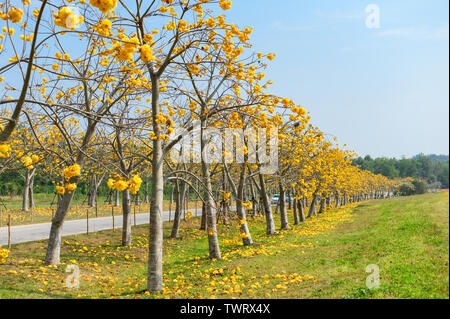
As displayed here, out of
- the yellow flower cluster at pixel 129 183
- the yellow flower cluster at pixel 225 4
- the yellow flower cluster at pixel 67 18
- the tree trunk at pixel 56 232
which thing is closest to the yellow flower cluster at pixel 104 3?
the yellow flower cluster at pixel 67 18

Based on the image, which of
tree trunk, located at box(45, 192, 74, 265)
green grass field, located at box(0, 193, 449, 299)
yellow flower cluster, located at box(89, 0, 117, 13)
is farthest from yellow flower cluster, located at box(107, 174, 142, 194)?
tree trunk, located at box(45, 192, 74, 265)

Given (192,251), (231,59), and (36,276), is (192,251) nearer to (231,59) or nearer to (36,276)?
(36,276)

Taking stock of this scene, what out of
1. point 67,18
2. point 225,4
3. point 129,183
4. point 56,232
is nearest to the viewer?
point 67,18

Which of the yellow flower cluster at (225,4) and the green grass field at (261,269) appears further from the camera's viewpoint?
the green grass field at (261,269)

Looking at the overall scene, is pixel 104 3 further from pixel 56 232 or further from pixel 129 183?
pixel 56 232

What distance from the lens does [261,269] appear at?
30.8ft

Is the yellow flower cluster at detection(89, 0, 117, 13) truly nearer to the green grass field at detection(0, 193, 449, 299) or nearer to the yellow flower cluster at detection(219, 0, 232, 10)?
the yellow flower cluster at detection(219, 0, 232, 10)

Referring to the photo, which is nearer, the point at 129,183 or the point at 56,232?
the point at 129,183

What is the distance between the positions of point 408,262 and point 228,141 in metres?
7.64

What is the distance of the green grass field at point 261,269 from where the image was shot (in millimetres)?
6352

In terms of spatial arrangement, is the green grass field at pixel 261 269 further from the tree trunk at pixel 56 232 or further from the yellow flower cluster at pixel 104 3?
the yellow flower cluster at pixel 104 3

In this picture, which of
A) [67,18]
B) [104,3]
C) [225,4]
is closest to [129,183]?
[67,18]
